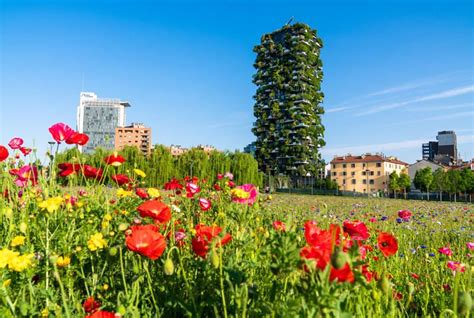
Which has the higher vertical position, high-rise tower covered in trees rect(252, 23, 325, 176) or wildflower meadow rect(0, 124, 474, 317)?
high-rise tower covered in trees rect(252, 23, 325, 176)

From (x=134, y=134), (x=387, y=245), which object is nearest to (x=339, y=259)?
(x=387, y=245)

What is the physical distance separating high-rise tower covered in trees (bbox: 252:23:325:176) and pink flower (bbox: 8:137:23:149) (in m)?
26.5

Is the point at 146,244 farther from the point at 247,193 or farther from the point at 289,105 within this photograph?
the point at 289,105

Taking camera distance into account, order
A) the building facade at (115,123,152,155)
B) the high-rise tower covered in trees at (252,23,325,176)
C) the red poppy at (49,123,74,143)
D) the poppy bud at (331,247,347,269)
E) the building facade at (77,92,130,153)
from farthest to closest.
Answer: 1. the building facade at (77,92,130,153)
2. the building facade at (115,123,152,155)
3. the high-rise tower covered in trees at (252,23,325,176)
4. the red poppy at (49,123,74,143)
5. the poppy bud at (331,247,347,269)

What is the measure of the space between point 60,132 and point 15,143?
32.8 inches

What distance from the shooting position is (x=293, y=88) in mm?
30656

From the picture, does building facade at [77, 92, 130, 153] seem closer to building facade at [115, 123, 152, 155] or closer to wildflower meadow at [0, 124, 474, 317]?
building facade at [115, 123, 152, 155]

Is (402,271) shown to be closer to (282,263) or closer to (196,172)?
(282,263)

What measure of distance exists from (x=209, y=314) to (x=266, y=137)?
2948 centimetres

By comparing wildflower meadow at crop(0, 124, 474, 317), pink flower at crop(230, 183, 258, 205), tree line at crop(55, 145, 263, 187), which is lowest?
wildflower meadow at crop(0, 124, 474, 317)

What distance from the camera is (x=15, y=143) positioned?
2.70 m

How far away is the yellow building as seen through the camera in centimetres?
5912

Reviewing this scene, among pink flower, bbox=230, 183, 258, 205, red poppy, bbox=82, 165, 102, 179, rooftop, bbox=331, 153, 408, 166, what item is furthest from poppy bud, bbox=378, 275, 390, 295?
rooftop, bbox=331, 153, 408, 166

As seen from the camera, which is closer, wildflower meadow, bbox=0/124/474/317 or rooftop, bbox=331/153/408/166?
wildflower meadow, bbox=0/124/474/317
